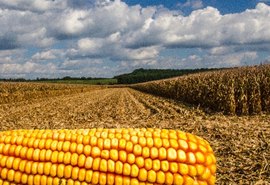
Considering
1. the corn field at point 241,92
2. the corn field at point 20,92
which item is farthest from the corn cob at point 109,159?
the corn field at point 20,92

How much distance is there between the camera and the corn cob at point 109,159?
3803 millimetres

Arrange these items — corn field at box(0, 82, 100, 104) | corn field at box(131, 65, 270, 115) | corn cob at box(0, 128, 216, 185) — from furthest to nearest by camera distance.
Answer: corn field at box(0, 82, 100, 104) → corn field at box(131, 65, 270, 115) → corn cob at box(0, 128, 216, 185)

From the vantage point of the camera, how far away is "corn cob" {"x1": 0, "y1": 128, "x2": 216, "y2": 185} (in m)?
3.80

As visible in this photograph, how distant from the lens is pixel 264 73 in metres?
17.0

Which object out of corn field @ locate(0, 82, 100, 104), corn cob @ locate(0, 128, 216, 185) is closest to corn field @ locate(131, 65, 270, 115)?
corn cob @ locate(0, 128, 216, 185)

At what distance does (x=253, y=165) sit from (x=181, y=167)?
282 cm

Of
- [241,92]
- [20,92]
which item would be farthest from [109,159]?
[20,92]

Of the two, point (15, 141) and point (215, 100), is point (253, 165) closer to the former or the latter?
point (15, 141)

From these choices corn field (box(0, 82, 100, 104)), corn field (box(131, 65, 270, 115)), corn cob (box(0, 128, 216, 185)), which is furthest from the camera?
corn field (box(0, 82, 100, 104))

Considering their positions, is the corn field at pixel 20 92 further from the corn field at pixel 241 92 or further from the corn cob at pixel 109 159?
the corn cob at pixel 109 159

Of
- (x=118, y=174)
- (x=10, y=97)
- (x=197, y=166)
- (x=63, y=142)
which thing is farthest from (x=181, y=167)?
(x=10, y=97)

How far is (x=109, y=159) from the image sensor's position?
12.7ft

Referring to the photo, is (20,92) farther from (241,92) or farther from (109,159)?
(109,159)

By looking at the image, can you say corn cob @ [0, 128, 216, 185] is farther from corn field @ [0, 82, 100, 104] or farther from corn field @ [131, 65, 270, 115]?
corn field @ [0, 82, 100, 104]
